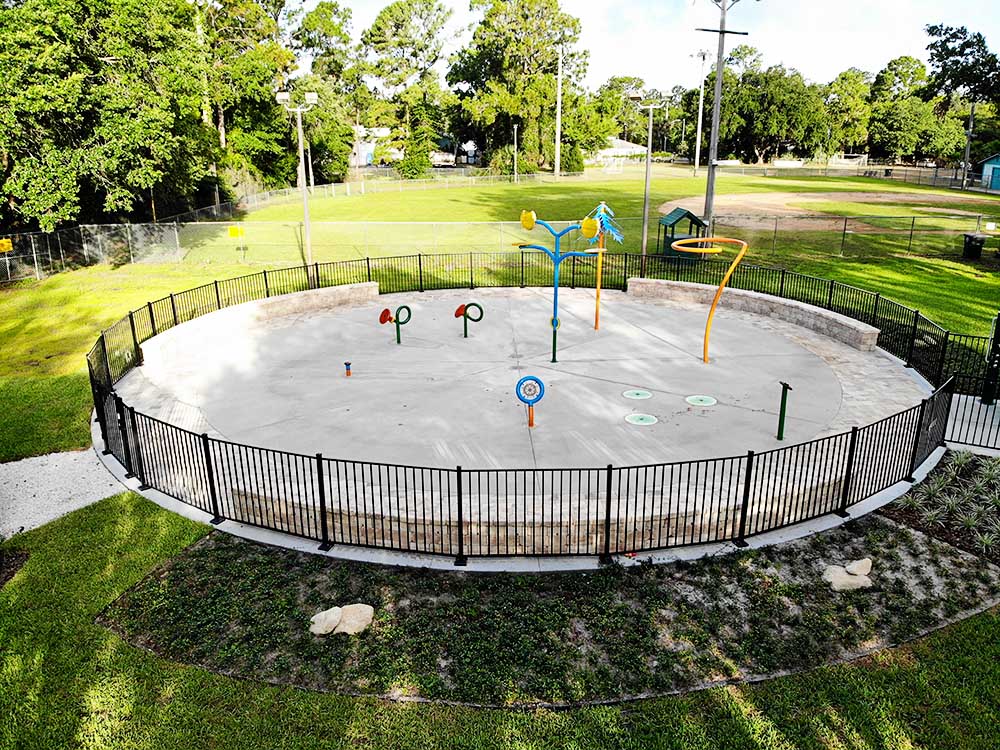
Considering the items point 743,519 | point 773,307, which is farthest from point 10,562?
point 773,307

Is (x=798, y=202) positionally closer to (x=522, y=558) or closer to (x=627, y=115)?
(x=522, y=558)

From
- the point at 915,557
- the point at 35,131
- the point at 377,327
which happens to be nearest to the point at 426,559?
the point at 915,557

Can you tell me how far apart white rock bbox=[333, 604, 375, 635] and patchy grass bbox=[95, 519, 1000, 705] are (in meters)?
0.11

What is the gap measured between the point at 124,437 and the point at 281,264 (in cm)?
2035

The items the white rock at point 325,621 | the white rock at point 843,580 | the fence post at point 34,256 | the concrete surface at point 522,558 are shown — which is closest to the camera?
the white rock at point 325,621

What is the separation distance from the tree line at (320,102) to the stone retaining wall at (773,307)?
1109 cm

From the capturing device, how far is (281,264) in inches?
1203

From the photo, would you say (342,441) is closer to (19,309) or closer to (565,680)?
(565,680)

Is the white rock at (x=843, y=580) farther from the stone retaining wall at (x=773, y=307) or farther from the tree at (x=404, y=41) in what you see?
the tree at (x=404, y=41)

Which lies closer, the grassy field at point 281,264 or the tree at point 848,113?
the grassy field at point 281,264

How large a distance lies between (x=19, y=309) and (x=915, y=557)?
26.3 meters

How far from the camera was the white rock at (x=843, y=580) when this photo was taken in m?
8.43

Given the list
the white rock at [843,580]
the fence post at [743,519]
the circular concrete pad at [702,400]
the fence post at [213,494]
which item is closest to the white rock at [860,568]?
the white rock at [843,580]

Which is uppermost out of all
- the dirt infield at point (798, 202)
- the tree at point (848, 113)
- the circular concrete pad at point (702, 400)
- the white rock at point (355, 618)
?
the tree at point (848, 113)
